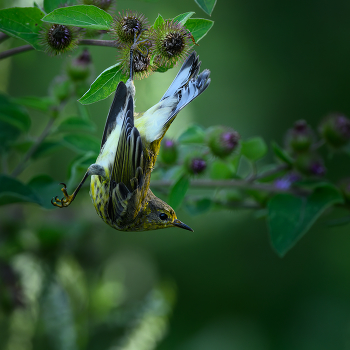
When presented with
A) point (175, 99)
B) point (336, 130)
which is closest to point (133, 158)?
point (175, 99)

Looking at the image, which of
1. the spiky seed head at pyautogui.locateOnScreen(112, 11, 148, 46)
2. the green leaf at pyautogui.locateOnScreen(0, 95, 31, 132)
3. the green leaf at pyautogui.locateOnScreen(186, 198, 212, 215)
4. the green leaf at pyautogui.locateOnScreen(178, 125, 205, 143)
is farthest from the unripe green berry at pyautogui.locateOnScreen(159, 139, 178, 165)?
the spiky seed head at pyautogui.locateOnScreen(112, 11, 148, 46)

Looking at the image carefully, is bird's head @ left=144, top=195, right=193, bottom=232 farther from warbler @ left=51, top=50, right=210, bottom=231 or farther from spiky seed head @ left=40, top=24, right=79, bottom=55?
spiky seed head @ left=40, top=24, right=79, bottom=55

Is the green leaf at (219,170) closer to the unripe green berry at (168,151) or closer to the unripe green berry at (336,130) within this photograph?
the unripe green berry at (168,151)

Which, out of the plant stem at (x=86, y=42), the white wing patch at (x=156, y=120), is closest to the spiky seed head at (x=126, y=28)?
the plant stem at (x=86, y=42)

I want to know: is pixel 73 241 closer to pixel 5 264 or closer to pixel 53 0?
pixel 5 264

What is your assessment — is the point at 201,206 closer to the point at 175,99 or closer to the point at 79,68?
the point at 175,99

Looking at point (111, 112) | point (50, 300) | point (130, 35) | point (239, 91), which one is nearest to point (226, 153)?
point (111, 112)
